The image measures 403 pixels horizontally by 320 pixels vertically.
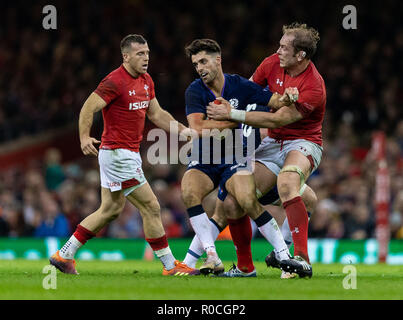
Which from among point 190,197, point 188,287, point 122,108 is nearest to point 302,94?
point 190,197

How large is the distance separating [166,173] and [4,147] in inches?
235

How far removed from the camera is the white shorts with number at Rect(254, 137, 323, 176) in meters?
8.55

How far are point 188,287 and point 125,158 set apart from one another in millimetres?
1987

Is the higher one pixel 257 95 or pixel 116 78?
pixel 116 78

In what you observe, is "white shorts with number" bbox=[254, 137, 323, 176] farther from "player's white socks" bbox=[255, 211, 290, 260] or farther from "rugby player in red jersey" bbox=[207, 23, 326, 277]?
"player's white socks" bbox=[255, 211, 290, 260]

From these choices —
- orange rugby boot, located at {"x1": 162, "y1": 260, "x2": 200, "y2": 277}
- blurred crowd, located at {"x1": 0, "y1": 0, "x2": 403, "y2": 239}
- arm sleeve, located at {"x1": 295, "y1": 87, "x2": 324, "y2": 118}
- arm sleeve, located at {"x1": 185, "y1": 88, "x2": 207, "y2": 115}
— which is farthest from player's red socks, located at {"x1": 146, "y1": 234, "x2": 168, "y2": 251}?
blurred crowd, located at {"x1": 0, "y1": 0, "x2": 403, "y2": 239}

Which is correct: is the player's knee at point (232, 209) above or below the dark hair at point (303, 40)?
below

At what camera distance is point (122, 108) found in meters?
8.61

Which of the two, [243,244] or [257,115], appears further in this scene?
[243,244]

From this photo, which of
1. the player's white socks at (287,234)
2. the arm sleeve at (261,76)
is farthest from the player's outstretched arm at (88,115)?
the player's white socks at (287,234)

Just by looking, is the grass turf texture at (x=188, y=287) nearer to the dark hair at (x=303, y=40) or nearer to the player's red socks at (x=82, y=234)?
the player's red socks at (x=82, y=234)

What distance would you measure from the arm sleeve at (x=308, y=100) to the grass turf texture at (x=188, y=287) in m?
1.61

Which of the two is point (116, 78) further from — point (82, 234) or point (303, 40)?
point (303, 40)

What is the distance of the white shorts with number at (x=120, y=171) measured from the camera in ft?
28.1
